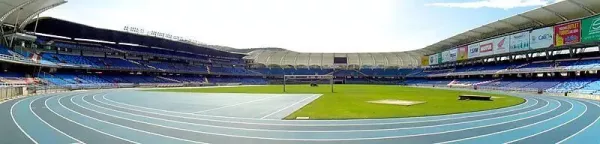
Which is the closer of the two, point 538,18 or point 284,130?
point 284,130

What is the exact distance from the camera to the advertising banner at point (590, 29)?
37438 millimetres

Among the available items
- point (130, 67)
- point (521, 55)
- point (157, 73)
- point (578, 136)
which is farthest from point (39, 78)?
point (521, 55)

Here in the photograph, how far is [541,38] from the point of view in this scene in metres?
45.5

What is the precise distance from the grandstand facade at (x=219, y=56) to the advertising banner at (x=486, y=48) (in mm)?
161

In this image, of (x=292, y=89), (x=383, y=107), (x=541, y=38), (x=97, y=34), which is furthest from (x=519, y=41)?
(x=97, y=34)

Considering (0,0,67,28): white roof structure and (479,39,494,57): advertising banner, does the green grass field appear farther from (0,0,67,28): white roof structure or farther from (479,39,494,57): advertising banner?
(0,0,67,28): white roof structure

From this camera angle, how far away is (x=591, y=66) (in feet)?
→ 131

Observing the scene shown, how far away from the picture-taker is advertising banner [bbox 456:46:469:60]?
64.3 m

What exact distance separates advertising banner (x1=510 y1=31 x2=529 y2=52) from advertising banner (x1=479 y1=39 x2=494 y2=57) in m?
4.76

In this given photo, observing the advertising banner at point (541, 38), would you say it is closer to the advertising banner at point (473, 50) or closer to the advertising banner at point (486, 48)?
the advertising banner at point (486, 48)

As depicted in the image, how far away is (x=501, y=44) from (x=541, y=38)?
8.14m

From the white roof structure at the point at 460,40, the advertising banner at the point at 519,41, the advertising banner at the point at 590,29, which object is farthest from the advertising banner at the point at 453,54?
the advertising banner at the point at 590,29

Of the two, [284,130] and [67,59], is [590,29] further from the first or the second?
[67,59]

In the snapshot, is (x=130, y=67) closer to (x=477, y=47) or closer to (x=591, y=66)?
(x=477, y=47)
